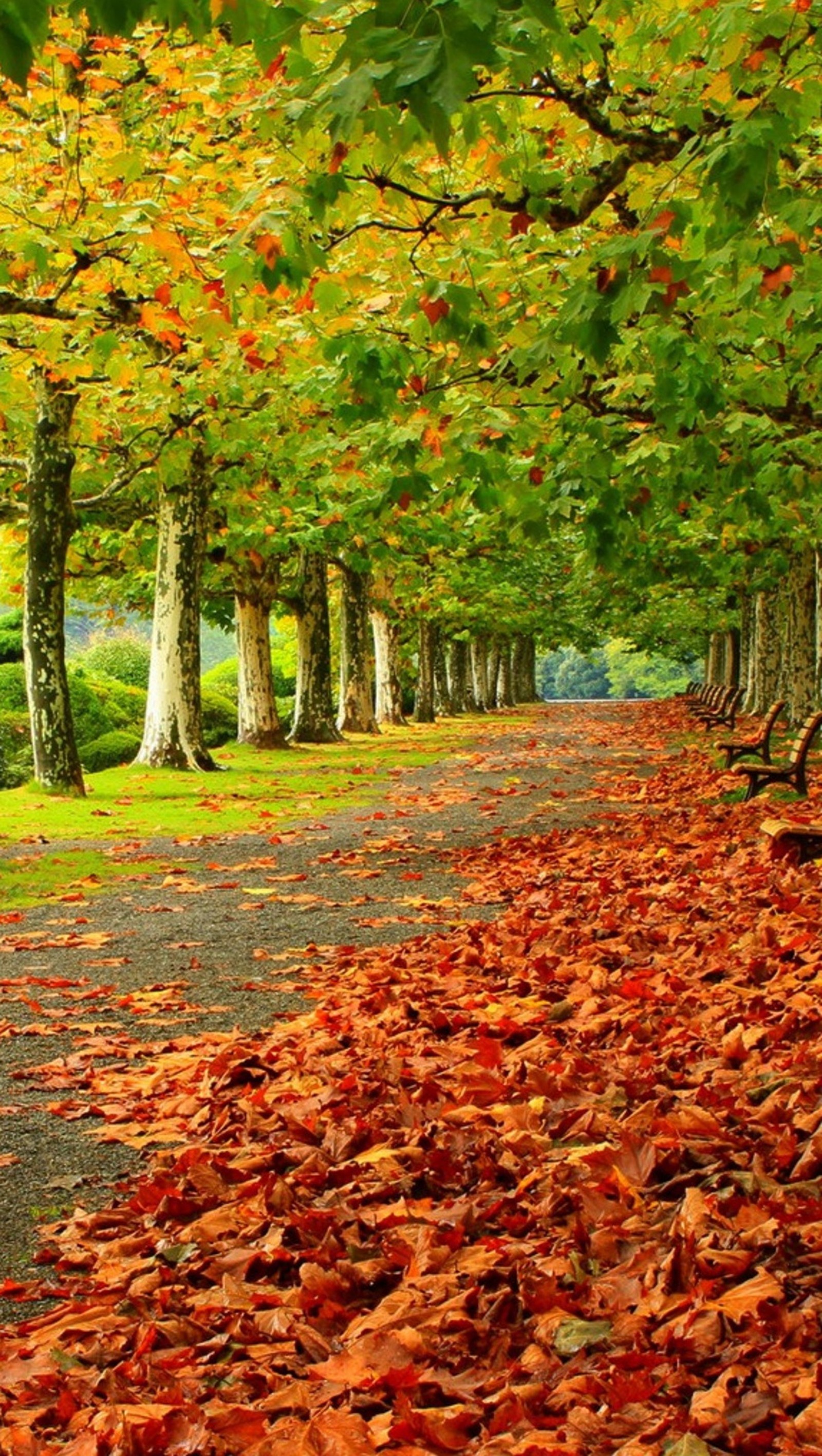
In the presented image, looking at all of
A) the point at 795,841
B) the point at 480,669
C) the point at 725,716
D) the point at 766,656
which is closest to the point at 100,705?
the point at 725,716

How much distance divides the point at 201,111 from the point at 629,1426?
495 inches

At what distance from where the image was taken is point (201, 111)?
1278 cm

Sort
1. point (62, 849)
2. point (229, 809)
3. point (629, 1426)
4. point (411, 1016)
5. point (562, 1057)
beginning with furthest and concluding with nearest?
point (229, 809)
point (62, 849)
point (411, 1016)
point (562, 1057)
point (629, 1426)

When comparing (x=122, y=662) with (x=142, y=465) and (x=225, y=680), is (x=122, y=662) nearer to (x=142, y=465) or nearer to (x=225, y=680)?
(x=225, y=680)

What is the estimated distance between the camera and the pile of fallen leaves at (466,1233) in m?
2.86

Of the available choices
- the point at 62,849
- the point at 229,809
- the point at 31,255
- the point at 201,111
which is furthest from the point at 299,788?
the point at 31,255

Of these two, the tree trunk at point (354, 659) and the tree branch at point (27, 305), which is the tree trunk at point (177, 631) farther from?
the tree trunk at point (354, 659)

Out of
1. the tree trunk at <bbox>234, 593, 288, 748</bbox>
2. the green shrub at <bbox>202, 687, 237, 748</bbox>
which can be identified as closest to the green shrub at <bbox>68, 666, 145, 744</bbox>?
the green shrub at <bbox>202, 687, 237, 748</bbox>

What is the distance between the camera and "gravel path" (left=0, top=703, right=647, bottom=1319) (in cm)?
478

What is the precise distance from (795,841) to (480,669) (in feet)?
161

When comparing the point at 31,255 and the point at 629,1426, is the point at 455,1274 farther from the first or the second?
the point at 31,255

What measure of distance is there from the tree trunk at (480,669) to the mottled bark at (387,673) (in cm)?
1828

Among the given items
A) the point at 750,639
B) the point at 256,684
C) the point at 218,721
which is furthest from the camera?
the point at 750,639

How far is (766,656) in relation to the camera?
3089 cm
